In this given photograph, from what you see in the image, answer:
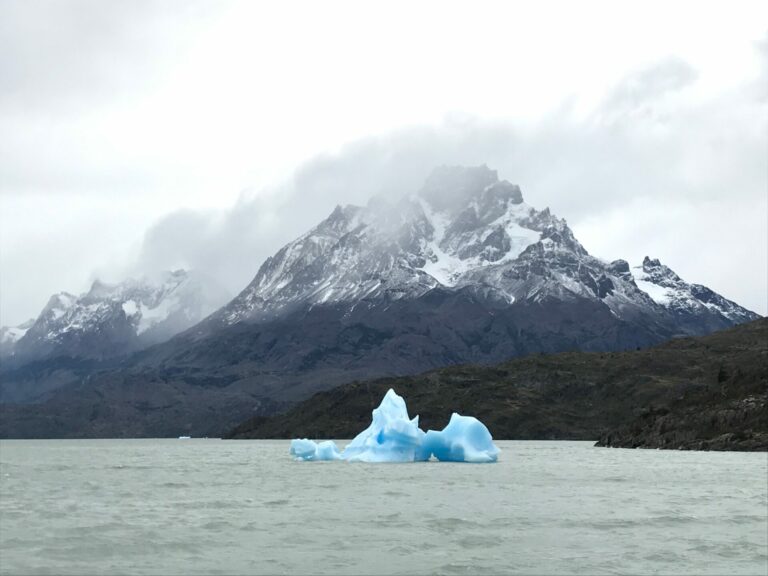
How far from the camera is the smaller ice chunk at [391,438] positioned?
123375mm

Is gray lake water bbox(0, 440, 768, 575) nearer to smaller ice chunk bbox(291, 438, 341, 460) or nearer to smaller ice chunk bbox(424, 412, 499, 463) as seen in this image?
smaller ice chunk bbox(424, 412, 499, 463)

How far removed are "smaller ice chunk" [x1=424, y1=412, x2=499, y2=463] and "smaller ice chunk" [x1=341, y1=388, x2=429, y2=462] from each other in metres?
2.10

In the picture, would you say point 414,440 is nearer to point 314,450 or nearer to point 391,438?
point 391,438

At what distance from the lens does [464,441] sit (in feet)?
416

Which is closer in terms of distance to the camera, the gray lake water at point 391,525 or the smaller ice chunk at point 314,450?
the gray lake water at point 391,525

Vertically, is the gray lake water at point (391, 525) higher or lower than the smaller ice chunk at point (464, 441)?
lower

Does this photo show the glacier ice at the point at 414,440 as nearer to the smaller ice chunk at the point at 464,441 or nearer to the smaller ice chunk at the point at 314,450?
the smaller ice chunk at the point at 464,441

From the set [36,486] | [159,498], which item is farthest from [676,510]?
[36,486]

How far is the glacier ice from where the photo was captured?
406ft

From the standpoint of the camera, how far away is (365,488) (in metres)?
83.9

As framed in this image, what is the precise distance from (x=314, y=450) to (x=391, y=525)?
9030 cm

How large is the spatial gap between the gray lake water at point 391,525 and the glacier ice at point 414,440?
26463mm

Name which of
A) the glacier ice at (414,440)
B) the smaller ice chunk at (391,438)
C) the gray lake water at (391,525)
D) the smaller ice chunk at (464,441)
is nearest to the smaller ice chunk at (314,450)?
the smaller ice chunk at (391,438)

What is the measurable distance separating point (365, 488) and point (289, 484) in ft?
30.0
